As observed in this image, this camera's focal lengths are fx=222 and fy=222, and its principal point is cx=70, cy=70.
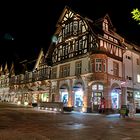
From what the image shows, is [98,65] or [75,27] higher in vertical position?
[75,27]

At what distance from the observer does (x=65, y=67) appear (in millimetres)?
42594

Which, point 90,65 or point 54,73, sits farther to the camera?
point 54,73

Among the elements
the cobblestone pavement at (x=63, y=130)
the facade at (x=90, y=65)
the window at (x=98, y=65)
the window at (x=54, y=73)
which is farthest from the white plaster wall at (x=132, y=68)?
the cobblestone pavement at (x=63, y=130)

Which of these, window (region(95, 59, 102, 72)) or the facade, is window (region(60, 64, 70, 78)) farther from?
window (region(95, 59, 102, 72))

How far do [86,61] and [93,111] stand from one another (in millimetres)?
8385

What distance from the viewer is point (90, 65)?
36.3 m

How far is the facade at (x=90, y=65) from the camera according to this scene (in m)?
36.1

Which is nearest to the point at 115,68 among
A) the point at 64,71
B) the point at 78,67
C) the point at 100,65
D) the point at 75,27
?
the point at 100,65

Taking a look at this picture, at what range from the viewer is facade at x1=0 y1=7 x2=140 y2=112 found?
118ft

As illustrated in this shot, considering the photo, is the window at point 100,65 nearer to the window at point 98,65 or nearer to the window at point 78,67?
the window at point 98,65

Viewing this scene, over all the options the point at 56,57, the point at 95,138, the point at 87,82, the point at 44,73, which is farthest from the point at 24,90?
the point at 95,138

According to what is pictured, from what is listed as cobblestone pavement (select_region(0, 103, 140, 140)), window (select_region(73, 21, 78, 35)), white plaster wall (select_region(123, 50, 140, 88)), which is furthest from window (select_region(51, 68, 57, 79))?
cobblestone pavement (select_region(0, 103, 140, 140))

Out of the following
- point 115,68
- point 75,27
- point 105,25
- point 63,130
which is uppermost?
point 75,27

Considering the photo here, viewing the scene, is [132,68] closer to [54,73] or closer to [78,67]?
[78,67]
